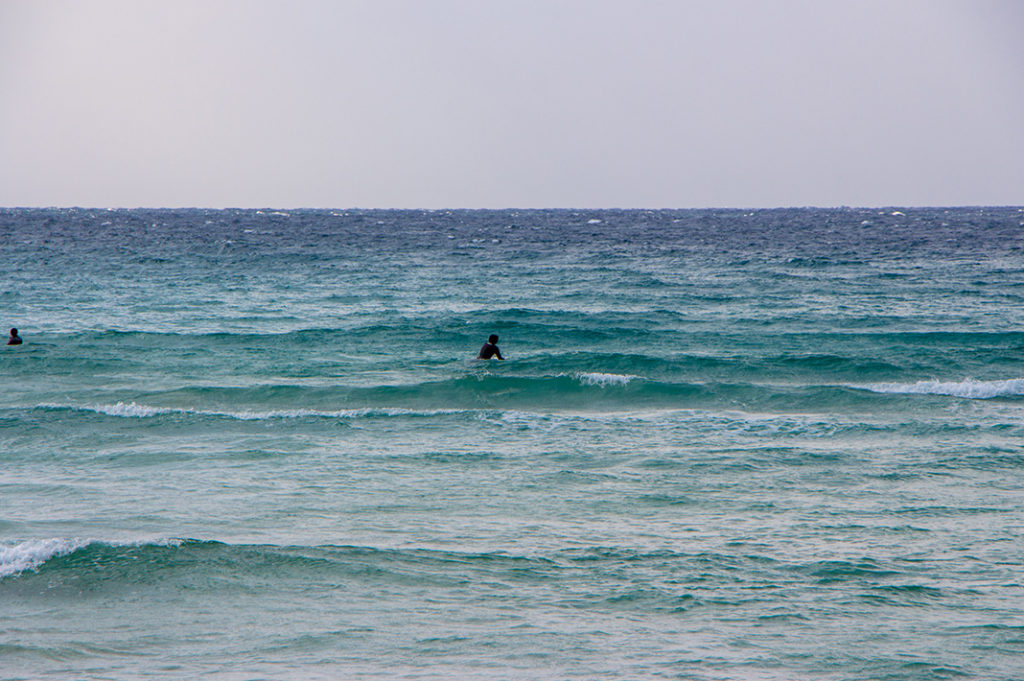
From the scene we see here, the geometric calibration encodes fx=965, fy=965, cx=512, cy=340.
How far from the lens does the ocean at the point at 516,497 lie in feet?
27.6

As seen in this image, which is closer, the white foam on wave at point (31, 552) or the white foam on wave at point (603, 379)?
the white foam on wave at point (31, 552)

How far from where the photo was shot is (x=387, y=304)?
35344 millimetres

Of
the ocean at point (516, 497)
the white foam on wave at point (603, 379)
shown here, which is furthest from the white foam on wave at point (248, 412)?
the white foam on wave at point (603, 379)

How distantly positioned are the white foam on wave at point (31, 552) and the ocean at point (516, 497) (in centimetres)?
4

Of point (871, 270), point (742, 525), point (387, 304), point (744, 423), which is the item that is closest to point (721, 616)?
point (742, 525)

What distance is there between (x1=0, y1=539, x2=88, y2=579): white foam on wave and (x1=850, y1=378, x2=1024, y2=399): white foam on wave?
15.4m

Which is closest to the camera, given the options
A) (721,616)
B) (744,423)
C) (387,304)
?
(721,616)

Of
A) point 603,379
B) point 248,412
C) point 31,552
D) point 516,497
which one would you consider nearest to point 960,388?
point 603,379

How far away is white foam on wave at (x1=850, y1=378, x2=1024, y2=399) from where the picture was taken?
19.3 meters

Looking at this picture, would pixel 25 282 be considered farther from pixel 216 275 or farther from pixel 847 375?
pixel 847 375

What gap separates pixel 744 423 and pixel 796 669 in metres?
9.44

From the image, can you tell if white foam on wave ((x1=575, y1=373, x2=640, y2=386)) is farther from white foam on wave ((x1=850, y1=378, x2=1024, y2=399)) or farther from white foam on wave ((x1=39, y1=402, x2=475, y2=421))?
white foam on wave ((x1=850, y1=378, x2=1024, y2=399))

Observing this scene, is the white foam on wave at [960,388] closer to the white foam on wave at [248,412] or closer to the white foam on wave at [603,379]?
the white foam on wave at [603,379]

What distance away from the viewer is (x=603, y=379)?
20.7 metres
